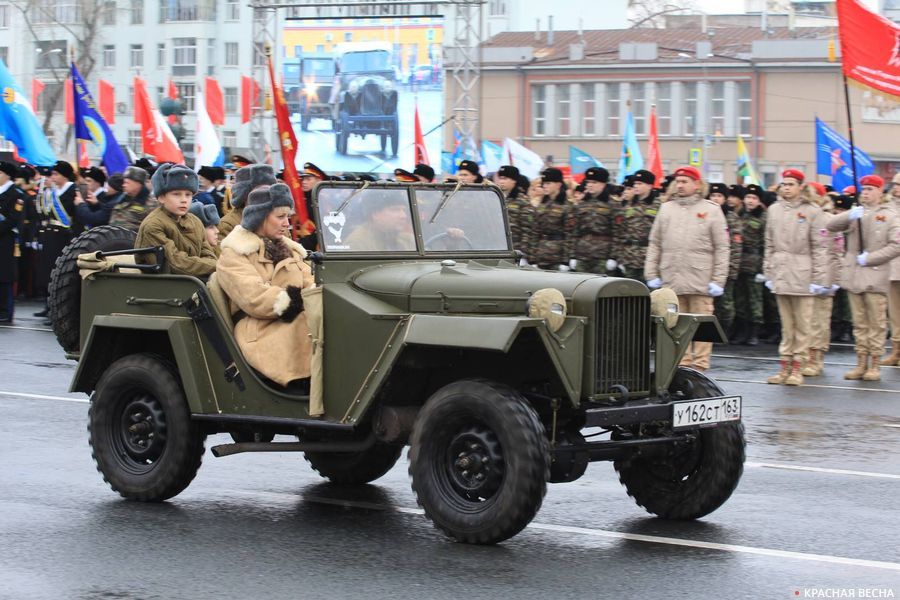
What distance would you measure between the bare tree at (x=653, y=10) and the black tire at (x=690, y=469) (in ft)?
275

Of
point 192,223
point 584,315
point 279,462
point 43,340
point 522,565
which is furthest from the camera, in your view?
point 43,340

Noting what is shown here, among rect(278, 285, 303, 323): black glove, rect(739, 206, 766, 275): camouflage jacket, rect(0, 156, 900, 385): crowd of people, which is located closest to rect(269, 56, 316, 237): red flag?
rect(0, 156, 900, 385): crowd of people

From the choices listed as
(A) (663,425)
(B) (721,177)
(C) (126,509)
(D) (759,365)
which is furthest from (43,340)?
(B) (721,177)

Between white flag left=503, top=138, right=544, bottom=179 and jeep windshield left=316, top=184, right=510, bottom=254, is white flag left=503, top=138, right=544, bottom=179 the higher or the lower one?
the higher one

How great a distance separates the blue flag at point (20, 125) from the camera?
893 inches

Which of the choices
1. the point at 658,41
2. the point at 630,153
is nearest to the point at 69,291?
the point at 630,153

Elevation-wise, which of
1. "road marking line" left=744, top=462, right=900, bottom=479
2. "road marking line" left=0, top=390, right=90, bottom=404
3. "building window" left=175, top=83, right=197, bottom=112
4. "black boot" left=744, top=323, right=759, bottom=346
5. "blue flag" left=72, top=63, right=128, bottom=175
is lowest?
"black boot" left=744, top=323, right=759, bottom=346

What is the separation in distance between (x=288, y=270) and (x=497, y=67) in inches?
2769

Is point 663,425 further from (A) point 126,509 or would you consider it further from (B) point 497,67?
(B) point 497,67

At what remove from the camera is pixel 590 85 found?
77.7 metres

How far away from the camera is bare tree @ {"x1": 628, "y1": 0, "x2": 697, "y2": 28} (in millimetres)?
91250

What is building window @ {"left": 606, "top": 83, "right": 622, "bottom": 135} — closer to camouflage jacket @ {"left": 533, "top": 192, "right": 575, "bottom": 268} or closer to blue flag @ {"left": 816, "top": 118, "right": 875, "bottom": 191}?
blue flag @ {"left": 816, "top": 118, "right": 875, "bottom": 191}

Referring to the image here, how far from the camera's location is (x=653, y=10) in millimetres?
92438

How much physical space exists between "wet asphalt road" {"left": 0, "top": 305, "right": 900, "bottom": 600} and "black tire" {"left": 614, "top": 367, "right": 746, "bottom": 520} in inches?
5.5
